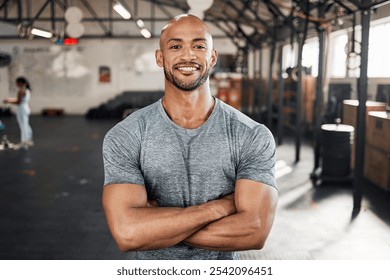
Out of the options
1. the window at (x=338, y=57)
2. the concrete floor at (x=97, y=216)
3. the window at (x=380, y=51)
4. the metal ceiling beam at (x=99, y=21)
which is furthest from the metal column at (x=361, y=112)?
the metal ceiling beam at (x=99, y=21)

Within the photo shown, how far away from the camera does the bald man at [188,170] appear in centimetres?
141

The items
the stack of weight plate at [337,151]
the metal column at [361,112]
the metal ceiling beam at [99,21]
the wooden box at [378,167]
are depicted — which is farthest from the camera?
the metal ceiling beam at [99,21]

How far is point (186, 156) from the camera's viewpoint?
146 cm

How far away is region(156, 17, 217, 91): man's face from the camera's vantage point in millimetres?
1421

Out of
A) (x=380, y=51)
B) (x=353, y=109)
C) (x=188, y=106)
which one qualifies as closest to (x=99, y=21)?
(x=380, y=51)

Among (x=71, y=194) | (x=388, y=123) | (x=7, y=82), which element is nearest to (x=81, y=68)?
(x=7, y=82)

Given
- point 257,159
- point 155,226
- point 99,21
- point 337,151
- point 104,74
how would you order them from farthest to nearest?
point 104,74, point 99,21, point 337,151, point 257,159, point 155,226

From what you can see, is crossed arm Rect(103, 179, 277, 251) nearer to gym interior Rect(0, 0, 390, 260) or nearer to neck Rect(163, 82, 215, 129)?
neck Rect(163, 82, 215, 129)

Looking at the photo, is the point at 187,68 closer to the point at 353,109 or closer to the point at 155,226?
the point at 155,226

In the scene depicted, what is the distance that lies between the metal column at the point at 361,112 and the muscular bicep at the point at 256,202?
3.80m

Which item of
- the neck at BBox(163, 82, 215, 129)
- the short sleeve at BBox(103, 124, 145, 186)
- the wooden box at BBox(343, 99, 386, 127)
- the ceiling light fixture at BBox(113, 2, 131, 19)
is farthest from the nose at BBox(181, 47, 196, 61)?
the ceiling light fixture at BBox(113, 2, 131, 19)

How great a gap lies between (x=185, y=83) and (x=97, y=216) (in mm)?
3565

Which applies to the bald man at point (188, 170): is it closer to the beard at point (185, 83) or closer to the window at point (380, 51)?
the beard at point (185, 83)

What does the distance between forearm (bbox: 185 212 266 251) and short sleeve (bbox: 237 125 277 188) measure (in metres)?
0.14
